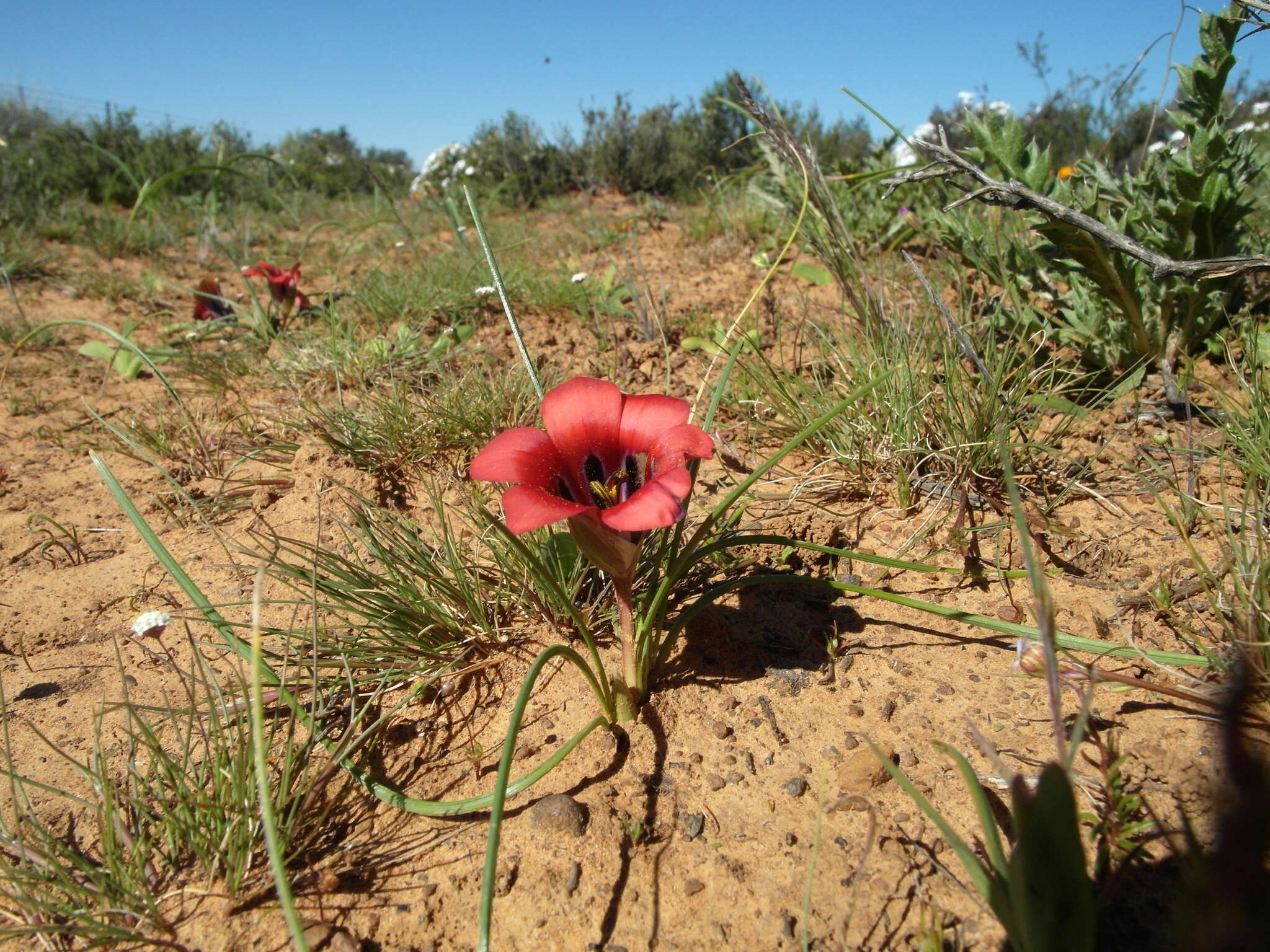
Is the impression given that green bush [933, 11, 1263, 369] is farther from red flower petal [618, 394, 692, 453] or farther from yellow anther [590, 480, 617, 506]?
yellow anther [590, 480, 617, 506]

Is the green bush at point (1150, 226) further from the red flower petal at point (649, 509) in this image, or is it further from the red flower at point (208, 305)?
the red flower at point (208, 305)

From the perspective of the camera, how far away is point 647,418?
1.36 m

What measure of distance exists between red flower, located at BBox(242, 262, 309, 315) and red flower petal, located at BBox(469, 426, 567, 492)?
282 centimetres

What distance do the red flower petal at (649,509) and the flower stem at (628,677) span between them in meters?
0.36

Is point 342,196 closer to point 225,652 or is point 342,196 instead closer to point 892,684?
point 225,652

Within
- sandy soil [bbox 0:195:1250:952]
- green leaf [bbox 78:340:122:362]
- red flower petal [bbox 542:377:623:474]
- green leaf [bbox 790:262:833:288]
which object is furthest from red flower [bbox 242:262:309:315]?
red flower petal [bbox 542:377:623:474]

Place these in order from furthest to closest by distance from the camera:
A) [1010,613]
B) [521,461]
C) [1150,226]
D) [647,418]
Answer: [1150,226]
[1010,613]
[647,418]
[521,461]

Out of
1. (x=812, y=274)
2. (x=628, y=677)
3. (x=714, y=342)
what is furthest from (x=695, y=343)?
(x=628, y=677)

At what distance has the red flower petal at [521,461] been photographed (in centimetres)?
118

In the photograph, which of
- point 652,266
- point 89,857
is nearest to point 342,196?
point 652,266

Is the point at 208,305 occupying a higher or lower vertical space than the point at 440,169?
lower

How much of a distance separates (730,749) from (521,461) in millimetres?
728

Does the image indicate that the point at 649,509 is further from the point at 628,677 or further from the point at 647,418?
the point at 628,677

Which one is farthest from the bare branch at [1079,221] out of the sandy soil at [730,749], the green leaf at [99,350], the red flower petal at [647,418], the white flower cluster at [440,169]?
the white flower cluster at [440,169]
